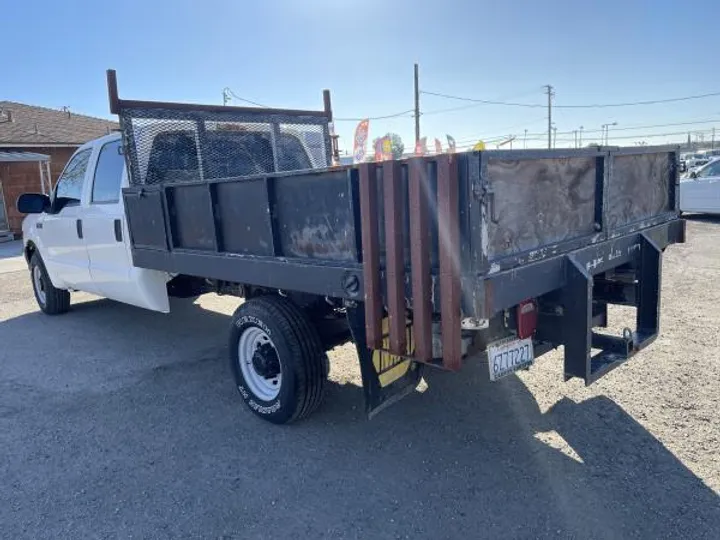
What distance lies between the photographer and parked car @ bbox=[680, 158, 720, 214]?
13531 mm

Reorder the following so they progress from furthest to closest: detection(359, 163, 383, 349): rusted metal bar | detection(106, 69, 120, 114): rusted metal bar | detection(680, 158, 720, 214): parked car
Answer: detection(680, 158, 720, 214): parked car, detection(106, 69, 120, 114): rusted metal bar, detection(359, 163, 383, 349): rusted metal bar

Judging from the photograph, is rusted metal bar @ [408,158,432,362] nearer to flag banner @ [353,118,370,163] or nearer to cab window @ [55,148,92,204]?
flag banner @ [353,118,370,163]

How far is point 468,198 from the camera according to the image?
95.3 inches

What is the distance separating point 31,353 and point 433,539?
16.2 feet

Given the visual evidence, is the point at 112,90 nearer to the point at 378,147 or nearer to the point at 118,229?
the point at 118,229

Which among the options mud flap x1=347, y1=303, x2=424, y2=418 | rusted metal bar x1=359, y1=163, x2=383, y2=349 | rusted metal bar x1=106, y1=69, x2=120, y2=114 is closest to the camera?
rusted metal bar x1=359, y1=163, x2=383, y2=349

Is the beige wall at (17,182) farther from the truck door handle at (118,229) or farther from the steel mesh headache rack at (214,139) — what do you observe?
the steel mesh headache rack at (214,139)

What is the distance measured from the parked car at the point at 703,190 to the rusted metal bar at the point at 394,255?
13.6 m

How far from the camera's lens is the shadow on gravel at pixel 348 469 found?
2.74 meters

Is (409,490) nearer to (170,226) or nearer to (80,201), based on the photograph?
(170,226)

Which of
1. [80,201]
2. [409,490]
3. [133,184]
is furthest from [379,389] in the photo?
[80,201]

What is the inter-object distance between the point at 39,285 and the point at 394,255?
6.69 metres

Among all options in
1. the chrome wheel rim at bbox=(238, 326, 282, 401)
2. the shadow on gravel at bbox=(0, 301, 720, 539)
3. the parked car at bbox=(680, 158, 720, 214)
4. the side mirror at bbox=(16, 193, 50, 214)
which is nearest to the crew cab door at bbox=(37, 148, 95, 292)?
the side mirror at bbox=(16, 193, 50, 214)

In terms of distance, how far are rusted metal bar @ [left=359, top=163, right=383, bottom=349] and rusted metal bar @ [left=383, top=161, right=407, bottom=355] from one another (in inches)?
3.1
